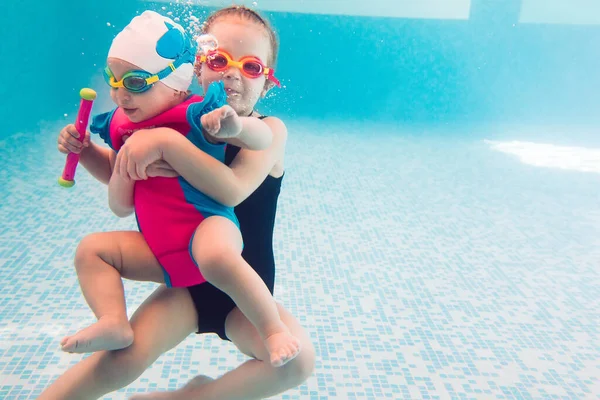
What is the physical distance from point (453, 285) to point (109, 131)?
110 inches

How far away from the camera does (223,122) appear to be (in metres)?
1.19

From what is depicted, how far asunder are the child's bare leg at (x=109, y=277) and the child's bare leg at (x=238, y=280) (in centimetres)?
22

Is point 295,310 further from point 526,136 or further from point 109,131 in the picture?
point 526,136

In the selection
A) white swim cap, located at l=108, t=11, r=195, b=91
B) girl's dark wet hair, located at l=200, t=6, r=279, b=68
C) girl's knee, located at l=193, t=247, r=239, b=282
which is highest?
girl's dark wet hair, located at l=200, t=6, r=279, b=68

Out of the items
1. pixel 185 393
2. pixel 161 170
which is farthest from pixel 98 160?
pixel 185 393

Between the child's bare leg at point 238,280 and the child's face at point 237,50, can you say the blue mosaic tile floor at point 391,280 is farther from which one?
the child's face at point 237,50

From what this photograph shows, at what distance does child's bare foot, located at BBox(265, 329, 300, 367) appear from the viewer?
49.8 inches

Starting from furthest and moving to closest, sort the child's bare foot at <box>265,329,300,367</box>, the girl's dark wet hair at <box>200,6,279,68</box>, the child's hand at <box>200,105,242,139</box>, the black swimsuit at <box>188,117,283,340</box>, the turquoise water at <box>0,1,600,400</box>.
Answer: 1. the turquoise water at <box>0,1,600,400</box>
2. the black swimsuit at <box>188,117,283,340</box>
3. the girl's dark wet hair at <box>200,6,279,68</box>
4. the child's bare foot at <box>265,329,300,367</box>
5. the child's hand at <box>200,105,242,139</box>

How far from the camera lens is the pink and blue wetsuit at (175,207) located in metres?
1.38

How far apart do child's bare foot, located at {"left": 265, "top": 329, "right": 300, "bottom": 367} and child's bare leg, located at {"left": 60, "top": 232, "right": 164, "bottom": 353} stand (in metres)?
0.38

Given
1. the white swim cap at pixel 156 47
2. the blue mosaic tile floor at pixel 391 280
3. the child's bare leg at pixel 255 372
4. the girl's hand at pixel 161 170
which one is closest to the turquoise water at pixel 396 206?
the blue mosaic tile floor at pixel 391 280

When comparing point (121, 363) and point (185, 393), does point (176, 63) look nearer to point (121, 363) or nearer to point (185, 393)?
point (121, 363)

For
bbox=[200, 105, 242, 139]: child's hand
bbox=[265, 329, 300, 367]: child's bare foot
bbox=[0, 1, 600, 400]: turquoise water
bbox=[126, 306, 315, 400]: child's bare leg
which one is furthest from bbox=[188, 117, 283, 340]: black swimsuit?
bbox=[0, 1, 600, 400]: turquoise water

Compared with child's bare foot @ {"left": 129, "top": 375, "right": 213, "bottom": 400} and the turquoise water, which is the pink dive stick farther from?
the turquoise water
